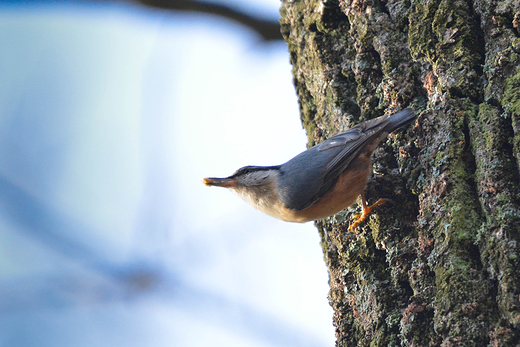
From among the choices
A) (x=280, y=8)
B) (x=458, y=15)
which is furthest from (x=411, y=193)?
(x=280, y=8)

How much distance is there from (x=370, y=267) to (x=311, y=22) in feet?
4.78

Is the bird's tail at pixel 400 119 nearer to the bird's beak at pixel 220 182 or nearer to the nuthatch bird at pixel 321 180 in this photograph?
the nuthatch bird at pixel 321 180

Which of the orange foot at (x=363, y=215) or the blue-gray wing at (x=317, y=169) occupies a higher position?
the blue-gray wing at (x=317, y=169)

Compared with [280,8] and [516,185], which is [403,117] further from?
[280,8]

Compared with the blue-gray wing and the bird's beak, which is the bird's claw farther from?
the bird's beak

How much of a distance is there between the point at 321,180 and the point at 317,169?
7 centimetres

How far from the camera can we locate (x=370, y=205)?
249 cm

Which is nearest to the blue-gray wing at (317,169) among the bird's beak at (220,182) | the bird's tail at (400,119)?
the bird's tail at (400,119)

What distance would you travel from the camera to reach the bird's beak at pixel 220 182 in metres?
3.11

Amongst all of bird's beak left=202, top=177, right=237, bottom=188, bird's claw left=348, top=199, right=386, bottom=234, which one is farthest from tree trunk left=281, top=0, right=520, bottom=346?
bird's beak left=202, top=177, right=237, bottom=188

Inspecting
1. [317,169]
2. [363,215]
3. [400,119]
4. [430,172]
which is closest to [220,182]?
[317,169]

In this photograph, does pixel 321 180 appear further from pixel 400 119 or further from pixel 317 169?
pixel 400 119

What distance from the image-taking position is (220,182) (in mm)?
3172

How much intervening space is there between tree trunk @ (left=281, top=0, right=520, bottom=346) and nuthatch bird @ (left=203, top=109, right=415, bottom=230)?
0.30ft
